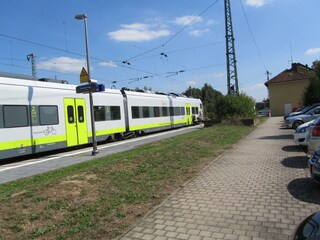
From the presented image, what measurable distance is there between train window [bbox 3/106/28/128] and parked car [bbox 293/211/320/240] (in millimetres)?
12014

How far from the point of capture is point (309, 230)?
9.64 feet

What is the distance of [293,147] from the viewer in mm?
14023

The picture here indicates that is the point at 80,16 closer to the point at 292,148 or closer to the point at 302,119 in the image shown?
the point at 292,148

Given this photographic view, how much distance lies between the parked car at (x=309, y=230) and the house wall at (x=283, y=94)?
198ft

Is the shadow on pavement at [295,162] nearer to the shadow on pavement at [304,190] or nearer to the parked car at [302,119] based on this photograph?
the shadow on pavement at [304,190]

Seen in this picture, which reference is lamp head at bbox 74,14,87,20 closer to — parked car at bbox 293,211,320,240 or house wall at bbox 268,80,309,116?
parked car at bbox 293,211,320,240

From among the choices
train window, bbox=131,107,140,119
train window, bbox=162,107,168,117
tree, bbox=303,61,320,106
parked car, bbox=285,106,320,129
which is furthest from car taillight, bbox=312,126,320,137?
tree, bbox=303,61,320,106

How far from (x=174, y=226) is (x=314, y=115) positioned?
1899 cm

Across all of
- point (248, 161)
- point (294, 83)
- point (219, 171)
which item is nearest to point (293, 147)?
point (248, 161)

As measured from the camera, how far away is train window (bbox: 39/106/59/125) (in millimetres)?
14735

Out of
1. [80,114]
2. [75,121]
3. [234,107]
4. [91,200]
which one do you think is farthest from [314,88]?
[91,200]

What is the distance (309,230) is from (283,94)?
6215cm

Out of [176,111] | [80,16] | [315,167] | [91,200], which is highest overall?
[80,16]

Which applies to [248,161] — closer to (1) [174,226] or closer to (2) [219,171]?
(2) [219,171]
